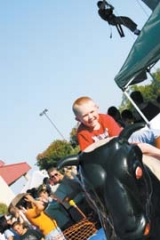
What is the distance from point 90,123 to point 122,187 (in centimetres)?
160

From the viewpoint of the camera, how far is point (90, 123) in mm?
4836

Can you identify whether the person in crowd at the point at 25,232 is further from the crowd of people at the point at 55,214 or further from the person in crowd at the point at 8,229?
the person in crowd at the point at 8,229

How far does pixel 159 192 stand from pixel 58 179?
18.0 ft

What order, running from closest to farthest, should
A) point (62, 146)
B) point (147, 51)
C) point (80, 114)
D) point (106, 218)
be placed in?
point (106, 218)
point (80, 114)
point (147, 51)
point (62, 146)

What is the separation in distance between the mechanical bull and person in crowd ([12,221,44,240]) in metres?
5.02

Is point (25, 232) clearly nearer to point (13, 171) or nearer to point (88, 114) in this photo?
point (88, 114)

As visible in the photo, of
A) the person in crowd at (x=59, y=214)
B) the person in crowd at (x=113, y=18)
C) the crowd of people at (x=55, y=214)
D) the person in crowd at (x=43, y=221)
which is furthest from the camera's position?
the person in crowd at (x=113, y=18)

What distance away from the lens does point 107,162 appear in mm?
3455

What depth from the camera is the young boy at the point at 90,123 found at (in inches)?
181

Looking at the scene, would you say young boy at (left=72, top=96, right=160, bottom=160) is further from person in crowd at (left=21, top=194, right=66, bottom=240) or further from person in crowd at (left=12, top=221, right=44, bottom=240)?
person in crowd at (left=12, top=221, right=44, bottom=240)

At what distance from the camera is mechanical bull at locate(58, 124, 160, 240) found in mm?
3217

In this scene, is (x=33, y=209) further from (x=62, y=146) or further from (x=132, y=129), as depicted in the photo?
(x=62, y=146)

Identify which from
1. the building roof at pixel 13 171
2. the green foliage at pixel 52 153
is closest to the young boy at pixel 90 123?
the building roof at pixel 13 171

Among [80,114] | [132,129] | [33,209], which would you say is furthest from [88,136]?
[33,209]
